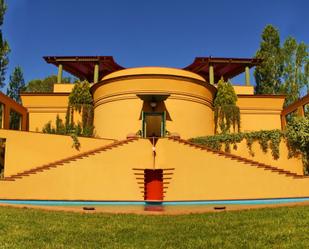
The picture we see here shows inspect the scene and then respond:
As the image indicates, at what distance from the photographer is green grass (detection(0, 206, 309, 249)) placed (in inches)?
251

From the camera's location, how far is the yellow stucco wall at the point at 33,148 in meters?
17.3

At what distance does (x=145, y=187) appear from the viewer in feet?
53.6

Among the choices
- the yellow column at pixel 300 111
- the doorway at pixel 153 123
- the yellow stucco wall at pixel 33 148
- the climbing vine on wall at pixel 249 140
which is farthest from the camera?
the yellow column at pixel 300 111

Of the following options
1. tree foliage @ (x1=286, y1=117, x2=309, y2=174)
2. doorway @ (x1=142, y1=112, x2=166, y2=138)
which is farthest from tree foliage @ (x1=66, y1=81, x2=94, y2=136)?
tree foliage @ (x1=286, y1=117, x2=309, y2=174)

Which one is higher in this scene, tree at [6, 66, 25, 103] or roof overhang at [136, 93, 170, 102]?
tree at [6, 66, 25, 103]

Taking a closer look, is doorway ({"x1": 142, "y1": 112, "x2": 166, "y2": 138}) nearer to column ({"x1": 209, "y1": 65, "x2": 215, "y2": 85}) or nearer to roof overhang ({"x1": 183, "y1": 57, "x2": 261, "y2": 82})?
column ({"x1": 209, "y1": 65, "x2": 215, "y2": 85})

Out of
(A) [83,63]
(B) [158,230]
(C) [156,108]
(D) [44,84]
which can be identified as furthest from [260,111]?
(D) [44,84]

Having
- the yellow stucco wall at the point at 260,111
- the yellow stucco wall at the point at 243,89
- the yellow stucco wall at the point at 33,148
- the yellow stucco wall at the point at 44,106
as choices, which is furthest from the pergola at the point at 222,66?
the yellow stucco wall at the point at 33,148

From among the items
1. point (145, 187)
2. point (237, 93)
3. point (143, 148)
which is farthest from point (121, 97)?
point (237, 93)

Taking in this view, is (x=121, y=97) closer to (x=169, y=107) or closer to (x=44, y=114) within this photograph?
(x=169, y=107)

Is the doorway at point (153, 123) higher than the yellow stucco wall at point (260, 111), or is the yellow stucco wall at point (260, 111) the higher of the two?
the yellow stucco wall at point (260, 111)

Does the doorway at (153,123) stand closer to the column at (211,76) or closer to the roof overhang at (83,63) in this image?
the column at (211,76)

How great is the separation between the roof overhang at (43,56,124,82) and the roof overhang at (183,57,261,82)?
21.7ft

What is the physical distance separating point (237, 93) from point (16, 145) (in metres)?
16.2
